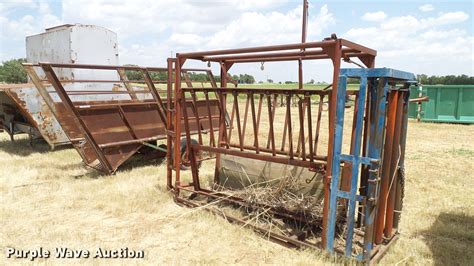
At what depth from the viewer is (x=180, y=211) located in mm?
4281

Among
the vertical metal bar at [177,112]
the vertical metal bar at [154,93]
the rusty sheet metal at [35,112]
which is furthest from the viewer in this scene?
the rusty sheet metal at [35,112]

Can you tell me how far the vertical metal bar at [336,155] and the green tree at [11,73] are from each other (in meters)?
57.3

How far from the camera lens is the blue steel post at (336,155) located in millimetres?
2899

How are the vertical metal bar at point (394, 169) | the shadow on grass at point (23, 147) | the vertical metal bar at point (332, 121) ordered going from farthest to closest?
1. the shadow on grass at point (23, 147)
2. the vertical metal bar at point (394, 169)
3. the vertical metal bar at point (332, 121)

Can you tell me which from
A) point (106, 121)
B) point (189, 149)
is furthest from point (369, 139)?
point (106, 121)

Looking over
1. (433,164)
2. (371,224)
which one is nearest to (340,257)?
(371,224)

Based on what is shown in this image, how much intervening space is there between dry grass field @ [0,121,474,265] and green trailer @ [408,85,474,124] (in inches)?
278

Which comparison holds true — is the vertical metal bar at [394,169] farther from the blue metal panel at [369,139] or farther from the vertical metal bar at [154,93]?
the vertical metal bar at [154,93]

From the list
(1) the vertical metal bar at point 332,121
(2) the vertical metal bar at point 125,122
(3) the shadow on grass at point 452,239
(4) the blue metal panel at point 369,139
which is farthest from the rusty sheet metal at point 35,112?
(3) the shadow on grass at point 452,239

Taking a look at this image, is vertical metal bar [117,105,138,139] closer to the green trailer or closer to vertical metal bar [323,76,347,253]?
vertical metal bar [323,76,347,253]

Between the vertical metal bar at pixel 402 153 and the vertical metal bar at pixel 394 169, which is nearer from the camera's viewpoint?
the vertical metal bar at pixel 394 169

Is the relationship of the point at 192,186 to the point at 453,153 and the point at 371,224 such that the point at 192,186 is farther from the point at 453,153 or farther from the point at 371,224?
the point at 453,153

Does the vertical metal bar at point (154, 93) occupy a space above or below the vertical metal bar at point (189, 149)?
above

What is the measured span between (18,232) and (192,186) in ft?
6.61
